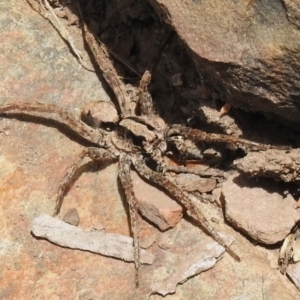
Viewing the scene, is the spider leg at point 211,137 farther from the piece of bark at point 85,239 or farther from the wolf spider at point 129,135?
the piece of bark at point 85,239

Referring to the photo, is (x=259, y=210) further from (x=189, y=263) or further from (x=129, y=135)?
(x=129, y=135)

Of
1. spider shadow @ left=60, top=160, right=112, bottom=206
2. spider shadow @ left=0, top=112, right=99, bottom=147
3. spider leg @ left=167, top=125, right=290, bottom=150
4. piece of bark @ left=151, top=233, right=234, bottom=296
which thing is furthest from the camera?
spider shadow @ left=0, top=112, right=99, bottom=147

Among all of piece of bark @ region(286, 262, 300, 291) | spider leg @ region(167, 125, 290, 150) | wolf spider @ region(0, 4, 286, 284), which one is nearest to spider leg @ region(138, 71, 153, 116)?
wolf spider @ region(0, 4, 286, 284)

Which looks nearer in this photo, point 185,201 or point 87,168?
point 185,201

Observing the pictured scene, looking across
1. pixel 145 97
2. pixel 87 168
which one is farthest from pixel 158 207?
pixel 145 97

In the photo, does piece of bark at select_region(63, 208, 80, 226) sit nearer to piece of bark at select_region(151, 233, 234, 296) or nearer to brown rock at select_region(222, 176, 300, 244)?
piece of bark at select_region(151, 233, 234, 296)

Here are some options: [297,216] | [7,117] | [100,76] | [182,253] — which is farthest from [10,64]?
[297,216]
